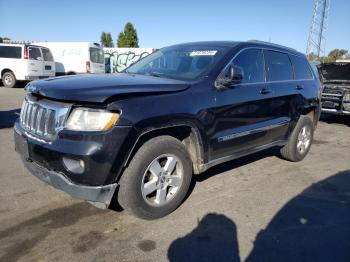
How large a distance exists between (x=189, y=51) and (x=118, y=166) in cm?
209

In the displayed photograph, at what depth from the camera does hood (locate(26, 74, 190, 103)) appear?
9.79 feet

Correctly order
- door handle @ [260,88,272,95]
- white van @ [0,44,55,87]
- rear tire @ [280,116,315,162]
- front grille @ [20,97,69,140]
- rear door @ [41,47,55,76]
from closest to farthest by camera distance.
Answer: front grille @ [20,97,69,140] → door handle @ [260,88,272,95] → rear tire @ [280,116,315,162] → white van @ [0,44,55,87] → rear door @ [41,47,55,76]

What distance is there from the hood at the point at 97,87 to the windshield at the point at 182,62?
39cm

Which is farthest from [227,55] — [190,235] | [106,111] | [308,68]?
[308,68]

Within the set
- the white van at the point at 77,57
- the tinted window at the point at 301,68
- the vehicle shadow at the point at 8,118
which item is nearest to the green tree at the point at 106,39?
the white van at the point at 77,57

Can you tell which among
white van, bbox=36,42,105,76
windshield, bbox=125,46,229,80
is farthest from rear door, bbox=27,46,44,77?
windshield, bbox=125,46,229,80

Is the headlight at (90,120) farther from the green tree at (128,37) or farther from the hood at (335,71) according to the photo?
the green tree at (128,37)

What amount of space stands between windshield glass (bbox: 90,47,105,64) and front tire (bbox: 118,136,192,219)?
54.9ft

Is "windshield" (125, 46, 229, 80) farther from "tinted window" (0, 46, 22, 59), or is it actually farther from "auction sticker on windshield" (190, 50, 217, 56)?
"tinted window" (0, 46, 22, 59)

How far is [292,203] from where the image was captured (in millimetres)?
4090

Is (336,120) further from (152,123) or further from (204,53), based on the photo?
(152,123)

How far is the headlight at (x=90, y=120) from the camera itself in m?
2.96

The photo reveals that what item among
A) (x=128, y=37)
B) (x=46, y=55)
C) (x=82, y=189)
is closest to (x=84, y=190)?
(x=82, y=189)

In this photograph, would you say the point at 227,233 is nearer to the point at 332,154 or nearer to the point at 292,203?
the point at 292,203
